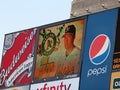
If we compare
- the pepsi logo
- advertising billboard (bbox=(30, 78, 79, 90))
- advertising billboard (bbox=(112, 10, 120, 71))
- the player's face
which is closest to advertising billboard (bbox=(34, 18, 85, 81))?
the player's face

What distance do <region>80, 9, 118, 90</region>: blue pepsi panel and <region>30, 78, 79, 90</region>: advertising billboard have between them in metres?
0.39

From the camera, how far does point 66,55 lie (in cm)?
2223

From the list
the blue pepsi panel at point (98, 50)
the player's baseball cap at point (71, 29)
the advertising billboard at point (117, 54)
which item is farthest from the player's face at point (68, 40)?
the advertising billboard at point (117, 54)

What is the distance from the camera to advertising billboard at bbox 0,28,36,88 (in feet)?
78.8

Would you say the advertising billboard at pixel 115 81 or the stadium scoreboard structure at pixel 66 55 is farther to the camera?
the stadium scoreboard structure at pixel 66 55

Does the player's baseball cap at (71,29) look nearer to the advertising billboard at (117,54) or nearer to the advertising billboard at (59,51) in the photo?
the advertising billboard at (59,51)

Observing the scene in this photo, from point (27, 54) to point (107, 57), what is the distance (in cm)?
491

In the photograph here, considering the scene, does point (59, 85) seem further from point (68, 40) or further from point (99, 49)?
point (99, 49)

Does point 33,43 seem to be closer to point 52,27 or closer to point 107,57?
point 52,27

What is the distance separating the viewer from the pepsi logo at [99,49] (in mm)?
20531

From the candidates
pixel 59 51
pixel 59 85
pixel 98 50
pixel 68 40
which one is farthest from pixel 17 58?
pixel 98 50

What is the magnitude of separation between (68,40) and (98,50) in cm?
187

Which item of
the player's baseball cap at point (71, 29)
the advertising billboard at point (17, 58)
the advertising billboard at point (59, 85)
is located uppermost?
the player's baseball cap at point (71, 29)

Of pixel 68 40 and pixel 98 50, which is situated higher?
pixel 68 40
